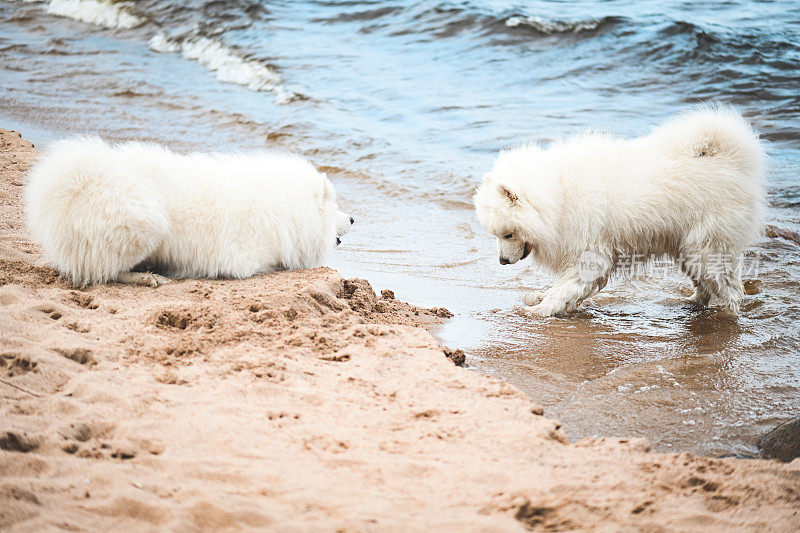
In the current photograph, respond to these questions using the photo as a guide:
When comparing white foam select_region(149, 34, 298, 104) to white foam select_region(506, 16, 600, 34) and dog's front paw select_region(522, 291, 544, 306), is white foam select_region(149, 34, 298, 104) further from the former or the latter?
dog's front paw select_region(522, 291, 544, 306)

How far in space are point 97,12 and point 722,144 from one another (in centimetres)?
1775

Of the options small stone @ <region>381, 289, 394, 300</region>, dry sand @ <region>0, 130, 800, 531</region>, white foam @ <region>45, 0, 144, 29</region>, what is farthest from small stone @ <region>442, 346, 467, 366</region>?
white foam @ <region>45, 0, 144, 29</region>

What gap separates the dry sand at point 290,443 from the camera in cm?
229

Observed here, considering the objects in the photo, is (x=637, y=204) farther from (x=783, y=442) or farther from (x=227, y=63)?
(x=227, y=63)

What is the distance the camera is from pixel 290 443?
108 inches

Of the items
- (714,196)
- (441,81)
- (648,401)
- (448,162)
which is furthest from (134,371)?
(441,81)

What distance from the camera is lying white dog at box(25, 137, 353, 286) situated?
14.3ft

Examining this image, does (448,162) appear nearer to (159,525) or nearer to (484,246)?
(484,246)

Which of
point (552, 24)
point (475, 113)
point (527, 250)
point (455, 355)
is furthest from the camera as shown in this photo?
point (552, 24)

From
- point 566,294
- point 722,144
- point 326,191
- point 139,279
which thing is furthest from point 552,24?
point 139,279

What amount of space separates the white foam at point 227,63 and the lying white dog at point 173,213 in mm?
7819

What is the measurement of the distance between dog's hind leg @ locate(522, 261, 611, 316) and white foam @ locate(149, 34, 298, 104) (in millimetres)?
8427

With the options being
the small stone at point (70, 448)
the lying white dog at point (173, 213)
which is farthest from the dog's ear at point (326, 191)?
the small stone at point (70, 448)

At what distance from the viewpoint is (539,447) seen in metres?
2.87
